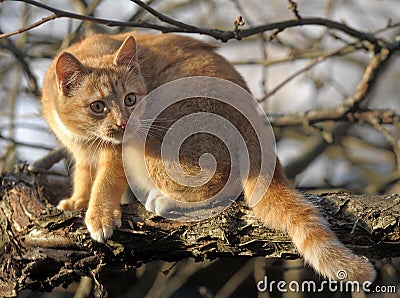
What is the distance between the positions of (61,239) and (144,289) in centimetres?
218

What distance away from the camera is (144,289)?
211 inches

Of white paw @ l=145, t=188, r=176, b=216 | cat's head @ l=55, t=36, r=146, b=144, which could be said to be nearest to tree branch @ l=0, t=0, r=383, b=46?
cat's head @ l=55, t=36, r=146, b=144

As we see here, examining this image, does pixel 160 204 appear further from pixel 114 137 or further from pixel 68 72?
pixel 68 72

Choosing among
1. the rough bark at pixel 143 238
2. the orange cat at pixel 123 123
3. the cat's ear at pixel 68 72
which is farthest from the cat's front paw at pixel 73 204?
the cat's ear at pixel 68 72

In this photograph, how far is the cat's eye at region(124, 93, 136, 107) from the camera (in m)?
3.46

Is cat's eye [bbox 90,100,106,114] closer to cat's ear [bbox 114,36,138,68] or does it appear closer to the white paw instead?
cat's ear [bbox 114,36,138,68]

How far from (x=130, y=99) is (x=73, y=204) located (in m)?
0.88

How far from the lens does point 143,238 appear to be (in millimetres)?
3168

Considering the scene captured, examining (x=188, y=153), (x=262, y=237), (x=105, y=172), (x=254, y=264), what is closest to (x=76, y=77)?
(x=105, y=172)

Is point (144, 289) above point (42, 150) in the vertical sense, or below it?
below

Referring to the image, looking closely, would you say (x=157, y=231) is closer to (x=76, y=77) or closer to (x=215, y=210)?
(x=215, y=210)

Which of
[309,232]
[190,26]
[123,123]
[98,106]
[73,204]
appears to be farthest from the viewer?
[73,204]

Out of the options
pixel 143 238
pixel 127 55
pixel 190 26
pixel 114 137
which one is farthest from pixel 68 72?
pixel 143 238

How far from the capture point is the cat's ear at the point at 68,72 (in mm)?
3341
